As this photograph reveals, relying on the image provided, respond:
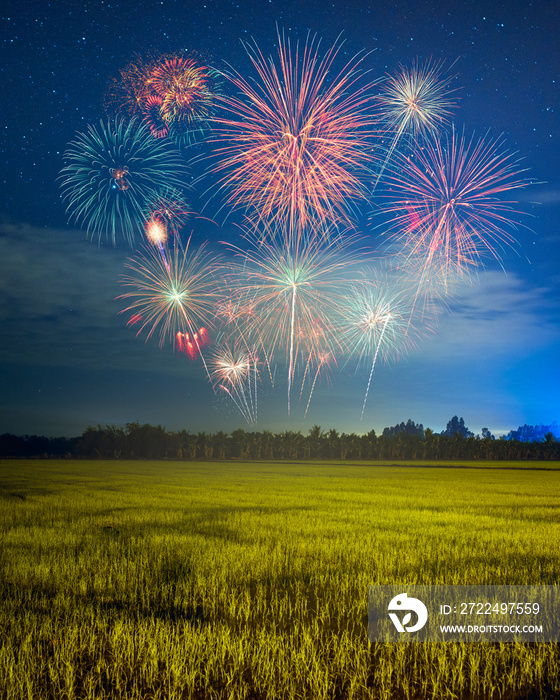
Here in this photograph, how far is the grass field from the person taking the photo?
577 centimetres

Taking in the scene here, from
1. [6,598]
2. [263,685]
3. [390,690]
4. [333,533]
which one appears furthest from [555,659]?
[333,533]

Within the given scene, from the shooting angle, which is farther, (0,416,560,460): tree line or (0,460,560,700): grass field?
(0,416,560,460): tree line

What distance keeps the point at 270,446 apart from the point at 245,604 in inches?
5760

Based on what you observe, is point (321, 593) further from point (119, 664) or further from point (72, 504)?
point (72, 504)

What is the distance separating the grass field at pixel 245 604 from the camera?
5773mm

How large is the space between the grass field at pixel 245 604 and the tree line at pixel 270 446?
399 ft

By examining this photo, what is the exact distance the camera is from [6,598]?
8953 mm

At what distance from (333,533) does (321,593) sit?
23.2 feet

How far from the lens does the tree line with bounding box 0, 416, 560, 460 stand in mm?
133375

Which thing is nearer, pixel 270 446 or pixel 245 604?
pixel 245 604

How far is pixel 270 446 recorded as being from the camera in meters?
153

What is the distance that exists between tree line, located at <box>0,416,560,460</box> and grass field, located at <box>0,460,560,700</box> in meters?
122

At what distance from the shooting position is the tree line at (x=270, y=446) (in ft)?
438

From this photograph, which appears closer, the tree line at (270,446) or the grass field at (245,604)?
the grass field at (245,604)
